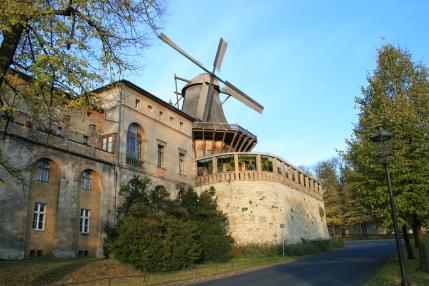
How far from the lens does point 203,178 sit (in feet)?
117

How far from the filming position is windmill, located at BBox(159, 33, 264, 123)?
42.8 m

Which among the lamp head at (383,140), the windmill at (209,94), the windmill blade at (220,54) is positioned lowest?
the lamp head at (383,140)

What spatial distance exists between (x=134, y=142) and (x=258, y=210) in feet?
41.8

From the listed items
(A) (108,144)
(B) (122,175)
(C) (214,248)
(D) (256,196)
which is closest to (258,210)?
(D) (256,196)

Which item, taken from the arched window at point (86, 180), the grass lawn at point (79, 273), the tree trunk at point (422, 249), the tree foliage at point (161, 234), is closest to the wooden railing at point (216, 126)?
the tree foliage at point (161, 234)

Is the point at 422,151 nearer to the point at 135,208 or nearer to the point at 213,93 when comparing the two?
the point at 135,208

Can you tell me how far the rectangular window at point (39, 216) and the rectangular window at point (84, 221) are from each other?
2787mm

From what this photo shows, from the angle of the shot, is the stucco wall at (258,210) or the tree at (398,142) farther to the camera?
the stucco wall at (258,210)

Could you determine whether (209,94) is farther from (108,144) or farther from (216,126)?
(108,144)

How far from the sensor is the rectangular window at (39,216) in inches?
845

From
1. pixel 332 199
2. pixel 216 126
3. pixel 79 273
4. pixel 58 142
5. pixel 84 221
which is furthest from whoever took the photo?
pixel 332 199

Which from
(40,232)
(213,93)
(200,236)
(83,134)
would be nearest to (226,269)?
(200,236)

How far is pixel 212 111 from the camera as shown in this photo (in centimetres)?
4381

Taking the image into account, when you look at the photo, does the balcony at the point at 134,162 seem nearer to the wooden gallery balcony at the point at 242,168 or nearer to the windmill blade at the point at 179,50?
the wooden gallery balcony at the point at 242,168
